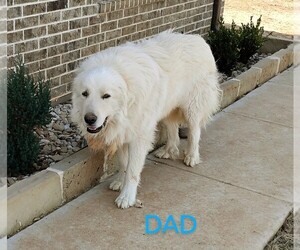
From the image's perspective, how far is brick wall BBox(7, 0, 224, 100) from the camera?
5.37 m

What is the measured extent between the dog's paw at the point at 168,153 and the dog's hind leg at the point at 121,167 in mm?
769

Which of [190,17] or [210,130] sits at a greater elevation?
[190,17]

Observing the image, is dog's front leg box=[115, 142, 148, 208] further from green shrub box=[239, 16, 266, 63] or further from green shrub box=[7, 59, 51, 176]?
green shrub box=[239, 16, 266, 63]

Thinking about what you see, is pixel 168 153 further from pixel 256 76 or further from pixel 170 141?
pixel 256 76

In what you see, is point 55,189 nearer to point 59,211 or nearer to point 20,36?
point 59,211

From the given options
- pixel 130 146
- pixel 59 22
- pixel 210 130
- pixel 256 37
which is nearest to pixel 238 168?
pixel 210 130

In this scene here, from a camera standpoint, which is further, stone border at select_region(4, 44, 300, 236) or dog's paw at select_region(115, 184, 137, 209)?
dog's paw at select_region(115, 184, 137, 209)

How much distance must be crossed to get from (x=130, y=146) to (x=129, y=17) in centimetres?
310

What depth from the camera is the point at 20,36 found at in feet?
17.5

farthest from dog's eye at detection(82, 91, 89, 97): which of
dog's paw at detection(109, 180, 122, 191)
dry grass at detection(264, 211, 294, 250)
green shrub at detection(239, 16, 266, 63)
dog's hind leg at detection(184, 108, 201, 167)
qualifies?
green shrub at detection(239, 16, 266, 63)

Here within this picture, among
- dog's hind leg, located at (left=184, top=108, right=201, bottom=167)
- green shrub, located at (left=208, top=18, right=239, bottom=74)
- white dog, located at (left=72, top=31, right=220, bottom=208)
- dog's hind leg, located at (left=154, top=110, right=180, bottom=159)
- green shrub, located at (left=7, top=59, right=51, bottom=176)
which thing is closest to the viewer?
white dog, located at (left=72, top=31, right=220, bottom=208)

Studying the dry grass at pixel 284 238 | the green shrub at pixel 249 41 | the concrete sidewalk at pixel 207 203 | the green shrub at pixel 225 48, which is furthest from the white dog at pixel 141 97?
the green shrub at pixel 249 41

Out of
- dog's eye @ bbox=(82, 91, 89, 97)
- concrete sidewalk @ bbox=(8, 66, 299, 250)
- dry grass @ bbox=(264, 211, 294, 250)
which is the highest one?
dog's eye @ bbox=(82, 91, 89, 97)

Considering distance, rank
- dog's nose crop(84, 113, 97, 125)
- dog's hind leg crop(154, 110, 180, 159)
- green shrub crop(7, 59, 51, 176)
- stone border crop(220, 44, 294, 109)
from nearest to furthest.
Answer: dog's nose crop(84, 113, 97, 125) → green shrub crop(7, 59, 51, 176) → dog's hind leg crop(154, 110, 180, 159) → stone border crop(220, 44, 294, 109)
